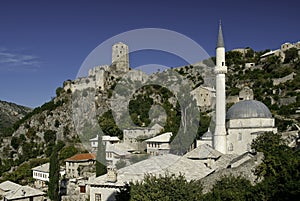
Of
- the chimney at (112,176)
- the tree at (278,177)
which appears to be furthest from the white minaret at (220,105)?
the chimney at (112,176)

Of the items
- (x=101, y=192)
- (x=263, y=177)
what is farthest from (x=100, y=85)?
(x=263, y=177)

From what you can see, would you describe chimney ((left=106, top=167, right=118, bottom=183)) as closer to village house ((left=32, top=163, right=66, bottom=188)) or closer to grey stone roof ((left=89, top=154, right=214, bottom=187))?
grey stone roof ((left=89, top=154, right=214, bottom=187))

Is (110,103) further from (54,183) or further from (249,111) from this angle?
(249,111)

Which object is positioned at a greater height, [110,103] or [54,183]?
[110,103]

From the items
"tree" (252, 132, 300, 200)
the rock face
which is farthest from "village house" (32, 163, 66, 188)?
the rock face

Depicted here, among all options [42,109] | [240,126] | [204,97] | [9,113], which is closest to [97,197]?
[240,126]

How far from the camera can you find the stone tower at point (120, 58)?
69.8 m

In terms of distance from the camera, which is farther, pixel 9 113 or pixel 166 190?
pixel 9 113

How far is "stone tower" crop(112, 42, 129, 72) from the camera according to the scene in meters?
69.8

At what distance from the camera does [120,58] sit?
7031 cm

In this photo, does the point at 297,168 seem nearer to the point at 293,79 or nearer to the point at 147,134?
the point at 147,134

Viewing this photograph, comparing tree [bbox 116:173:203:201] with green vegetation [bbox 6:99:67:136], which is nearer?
tree [bbox 116:173:203:201]

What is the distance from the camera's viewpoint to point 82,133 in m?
55.4

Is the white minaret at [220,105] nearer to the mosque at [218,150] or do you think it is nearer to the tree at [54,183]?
the mosque at [218,150]
